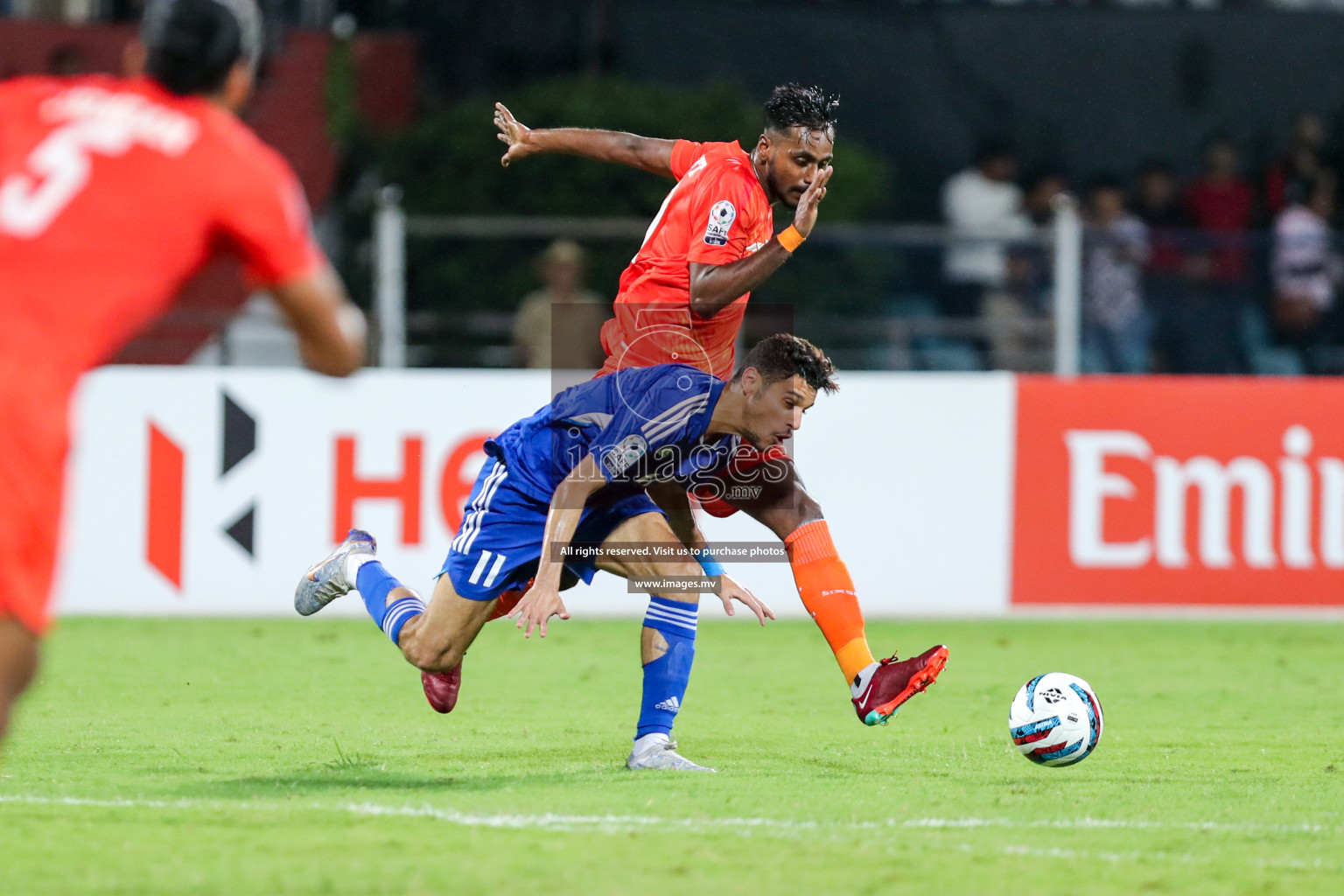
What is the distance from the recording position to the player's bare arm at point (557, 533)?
19.7 ft

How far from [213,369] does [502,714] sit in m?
4.27

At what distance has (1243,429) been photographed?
11867mm

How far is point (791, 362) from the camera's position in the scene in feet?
21.4

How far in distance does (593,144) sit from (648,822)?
10.2ft

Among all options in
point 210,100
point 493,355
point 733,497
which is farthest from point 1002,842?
point 493,355

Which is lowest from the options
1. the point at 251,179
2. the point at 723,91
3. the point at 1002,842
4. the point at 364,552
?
the point at 1002,842

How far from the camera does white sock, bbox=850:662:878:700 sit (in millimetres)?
6426

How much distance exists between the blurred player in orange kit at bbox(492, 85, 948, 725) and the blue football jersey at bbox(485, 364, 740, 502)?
253 millimetres

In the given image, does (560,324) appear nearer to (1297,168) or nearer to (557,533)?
(557,533)

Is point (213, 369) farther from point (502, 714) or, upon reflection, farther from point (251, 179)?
point (251, 179)

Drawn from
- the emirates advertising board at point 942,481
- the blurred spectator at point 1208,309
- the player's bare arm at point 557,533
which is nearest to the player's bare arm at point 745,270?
the player's bare arm at point 557,533

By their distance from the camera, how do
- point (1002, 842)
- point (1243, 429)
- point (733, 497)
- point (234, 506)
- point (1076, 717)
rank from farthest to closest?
point (1243, 429)
point (234, 506)
point (733, 497)
point (1076, 717)
point (1002, 842)

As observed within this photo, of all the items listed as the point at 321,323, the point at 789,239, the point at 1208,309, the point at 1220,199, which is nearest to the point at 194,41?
the point at 321,323

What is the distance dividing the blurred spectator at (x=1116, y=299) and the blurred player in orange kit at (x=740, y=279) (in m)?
6.33
